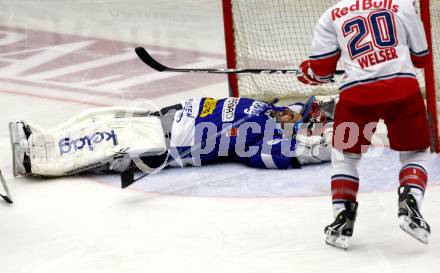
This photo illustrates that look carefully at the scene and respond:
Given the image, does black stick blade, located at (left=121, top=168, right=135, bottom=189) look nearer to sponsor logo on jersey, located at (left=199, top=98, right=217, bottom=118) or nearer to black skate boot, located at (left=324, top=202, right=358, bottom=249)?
sponsor logo on jersey, located at (left=199, top=98, right=217, bottom=118)

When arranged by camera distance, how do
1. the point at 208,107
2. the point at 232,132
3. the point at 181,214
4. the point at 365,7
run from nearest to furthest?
the point at 365,7, the point at 181,214, the point at 232,132, the point at 208,107

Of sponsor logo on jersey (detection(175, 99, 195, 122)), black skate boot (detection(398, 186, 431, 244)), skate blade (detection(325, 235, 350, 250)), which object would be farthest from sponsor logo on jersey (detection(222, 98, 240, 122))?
black skate boot (detection(398, 186, 431, 244))

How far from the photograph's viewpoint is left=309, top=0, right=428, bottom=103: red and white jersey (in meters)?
3.28

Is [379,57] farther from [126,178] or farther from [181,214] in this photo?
[126,178]

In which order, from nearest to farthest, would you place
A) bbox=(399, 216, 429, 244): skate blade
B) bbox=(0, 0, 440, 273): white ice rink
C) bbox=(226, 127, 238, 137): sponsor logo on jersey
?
bbox=(399, 216, 429, 244): skate blade
bbox=(0, 0, 440, 273): white ice rink
bbox=(226, 127, 238, 137): sponsor logo on jersey

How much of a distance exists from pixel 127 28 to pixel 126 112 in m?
2.62

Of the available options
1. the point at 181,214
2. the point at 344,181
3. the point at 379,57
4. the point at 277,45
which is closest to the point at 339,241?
the point at 344,181

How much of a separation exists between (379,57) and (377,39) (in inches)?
2.6

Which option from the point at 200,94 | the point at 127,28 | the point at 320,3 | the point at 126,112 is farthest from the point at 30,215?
the point at 127,28

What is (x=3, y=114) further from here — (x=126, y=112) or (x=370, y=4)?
(x=370, y=4)

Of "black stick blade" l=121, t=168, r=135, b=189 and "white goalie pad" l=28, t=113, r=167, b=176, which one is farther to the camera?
"white goalie pad" l=28, t=113, r=167, b=176

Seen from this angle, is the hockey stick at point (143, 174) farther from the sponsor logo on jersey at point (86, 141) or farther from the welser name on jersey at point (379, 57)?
the welser name on jersey at point (379, 57)

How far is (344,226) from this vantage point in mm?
3387

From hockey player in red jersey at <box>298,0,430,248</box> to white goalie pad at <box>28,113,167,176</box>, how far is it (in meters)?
1.22
